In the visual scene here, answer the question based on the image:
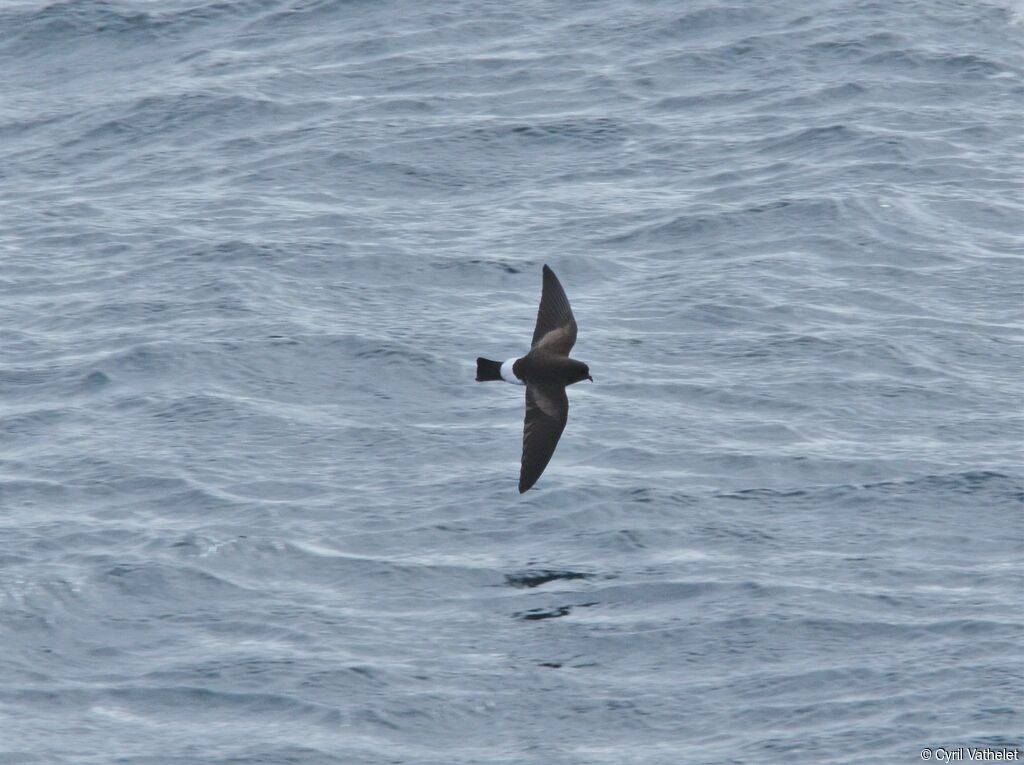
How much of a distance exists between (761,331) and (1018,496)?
3854mm

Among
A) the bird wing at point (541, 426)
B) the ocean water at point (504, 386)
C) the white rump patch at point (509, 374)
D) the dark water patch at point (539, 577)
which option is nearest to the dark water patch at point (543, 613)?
the ocean water at point (504, 386)

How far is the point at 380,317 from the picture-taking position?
1989 cm

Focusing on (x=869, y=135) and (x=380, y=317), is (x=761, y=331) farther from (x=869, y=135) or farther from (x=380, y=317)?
(x=869, y=135)

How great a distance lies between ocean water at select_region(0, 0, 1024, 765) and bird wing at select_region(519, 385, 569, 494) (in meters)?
0.70

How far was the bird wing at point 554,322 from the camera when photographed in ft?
52.0

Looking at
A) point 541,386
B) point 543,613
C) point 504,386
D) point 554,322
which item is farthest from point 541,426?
point 504,386

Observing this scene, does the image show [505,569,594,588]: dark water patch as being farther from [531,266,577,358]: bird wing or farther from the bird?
[531,266,577,358]: bird wing

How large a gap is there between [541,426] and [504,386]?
3502mm

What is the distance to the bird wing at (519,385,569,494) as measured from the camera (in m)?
15.1

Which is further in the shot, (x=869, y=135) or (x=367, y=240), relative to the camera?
(x=869, y=135)

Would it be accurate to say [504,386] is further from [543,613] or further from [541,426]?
[543,613]

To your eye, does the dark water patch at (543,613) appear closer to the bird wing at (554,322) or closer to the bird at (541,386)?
the bird at (541,386)

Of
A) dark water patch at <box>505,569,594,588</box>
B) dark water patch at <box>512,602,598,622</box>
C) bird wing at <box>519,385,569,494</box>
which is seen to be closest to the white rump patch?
bird wing at <box>519,385,569,494</box>

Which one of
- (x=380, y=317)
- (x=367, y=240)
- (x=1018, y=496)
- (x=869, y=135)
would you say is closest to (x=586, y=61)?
(x=869, y=135)
